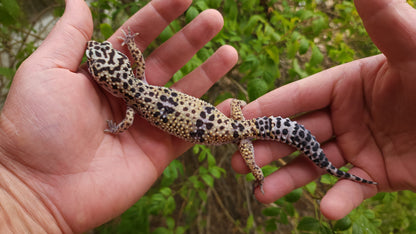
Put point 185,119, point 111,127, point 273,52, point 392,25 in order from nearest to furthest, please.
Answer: point 392,25 < point 111,127 < point 185,119 < point 273,52

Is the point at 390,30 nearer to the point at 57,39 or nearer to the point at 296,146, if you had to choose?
the point at 296,146

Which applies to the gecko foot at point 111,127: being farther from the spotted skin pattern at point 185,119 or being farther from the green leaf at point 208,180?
the green leaf at point 208,180

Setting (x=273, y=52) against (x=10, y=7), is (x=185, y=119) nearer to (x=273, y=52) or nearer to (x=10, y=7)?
(x=273, y=52)

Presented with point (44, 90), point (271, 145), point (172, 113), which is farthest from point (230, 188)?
point (44, 90)

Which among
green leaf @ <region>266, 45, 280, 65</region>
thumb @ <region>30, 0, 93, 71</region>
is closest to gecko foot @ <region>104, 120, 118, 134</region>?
thumb @ <region>30, 0, 93, 71</region>

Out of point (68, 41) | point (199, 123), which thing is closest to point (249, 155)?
point (199, 123)

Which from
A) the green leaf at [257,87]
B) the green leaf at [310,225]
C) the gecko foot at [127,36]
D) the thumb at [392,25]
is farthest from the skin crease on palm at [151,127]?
the green leaf at [310,225]
